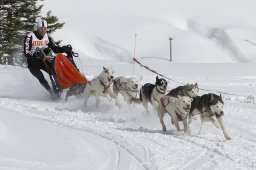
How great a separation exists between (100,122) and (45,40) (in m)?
3.58

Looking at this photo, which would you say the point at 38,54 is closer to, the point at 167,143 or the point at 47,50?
the point at 47,50

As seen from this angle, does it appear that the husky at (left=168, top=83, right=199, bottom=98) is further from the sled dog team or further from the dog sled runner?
the dog sled runner

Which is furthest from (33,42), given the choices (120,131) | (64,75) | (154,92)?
(120,131)

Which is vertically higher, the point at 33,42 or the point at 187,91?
the point at 33,42

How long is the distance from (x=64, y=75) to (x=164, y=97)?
3.94 meters

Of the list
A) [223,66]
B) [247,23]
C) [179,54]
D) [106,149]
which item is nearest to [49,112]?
[106,149]

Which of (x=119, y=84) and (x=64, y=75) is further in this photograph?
(x=64, y=75)

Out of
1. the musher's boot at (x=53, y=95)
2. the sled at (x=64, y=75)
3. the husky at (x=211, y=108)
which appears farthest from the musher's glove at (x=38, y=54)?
the husky at (x=211, y=108)

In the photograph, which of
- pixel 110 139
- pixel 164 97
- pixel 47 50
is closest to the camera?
pixel 110 139

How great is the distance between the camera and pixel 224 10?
195ft

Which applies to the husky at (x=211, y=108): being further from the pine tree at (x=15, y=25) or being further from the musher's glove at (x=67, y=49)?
the pine tree at (x=15, y=25)

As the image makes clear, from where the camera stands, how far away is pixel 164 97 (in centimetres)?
795

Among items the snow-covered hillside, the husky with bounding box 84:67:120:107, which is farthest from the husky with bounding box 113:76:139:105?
the snow-covered hillside

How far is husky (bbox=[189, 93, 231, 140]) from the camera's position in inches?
287
